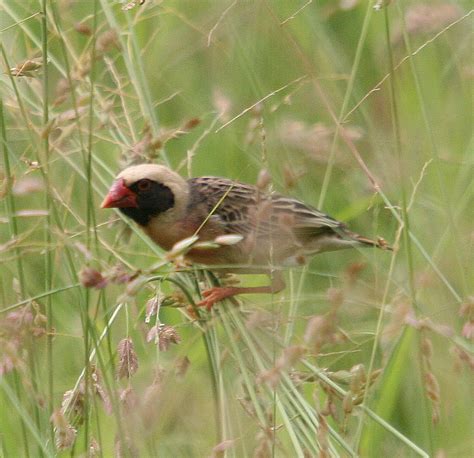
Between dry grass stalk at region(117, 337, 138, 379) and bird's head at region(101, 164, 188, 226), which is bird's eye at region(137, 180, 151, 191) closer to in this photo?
bird's head at region(101, 164, 188, 226)

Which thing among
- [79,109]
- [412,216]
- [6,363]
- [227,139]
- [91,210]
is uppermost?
[79,109]

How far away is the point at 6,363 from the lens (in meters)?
2.44

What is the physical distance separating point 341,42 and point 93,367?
2.91 m

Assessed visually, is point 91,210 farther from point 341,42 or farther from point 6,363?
point 341,42

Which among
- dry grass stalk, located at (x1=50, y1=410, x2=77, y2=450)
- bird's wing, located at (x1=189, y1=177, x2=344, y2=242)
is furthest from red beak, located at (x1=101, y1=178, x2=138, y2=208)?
dry grass stalk, located at (x1=50, y1=410, x2=77, y2=450)

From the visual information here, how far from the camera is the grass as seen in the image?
7.95 feet

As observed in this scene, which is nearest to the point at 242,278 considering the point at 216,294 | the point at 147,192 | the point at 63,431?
the point at 147,192

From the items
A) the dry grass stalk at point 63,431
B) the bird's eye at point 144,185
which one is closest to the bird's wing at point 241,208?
the bird's eye at point 144,185

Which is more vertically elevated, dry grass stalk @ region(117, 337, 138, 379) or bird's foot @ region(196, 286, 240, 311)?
dry grass stalk @ region(117, 337, 138, 379)

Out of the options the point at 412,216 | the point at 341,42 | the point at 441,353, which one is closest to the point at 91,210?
the point at 441,353

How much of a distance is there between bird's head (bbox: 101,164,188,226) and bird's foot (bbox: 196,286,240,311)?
1.54ft

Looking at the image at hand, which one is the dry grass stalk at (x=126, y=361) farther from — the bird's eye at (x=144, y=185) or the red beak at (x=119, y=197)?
the bird's eye at (x=144, y=185)

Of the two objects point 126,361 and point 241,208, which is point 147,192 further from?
point 126,361

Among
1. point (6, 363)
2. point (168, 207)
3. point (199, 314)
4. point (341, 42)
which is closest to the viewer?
point (6, 363)
